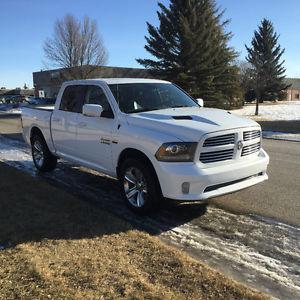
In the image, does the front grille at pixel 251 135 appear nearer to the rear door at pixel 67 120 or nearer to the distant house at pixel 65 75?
the rear door at pixel 67 120

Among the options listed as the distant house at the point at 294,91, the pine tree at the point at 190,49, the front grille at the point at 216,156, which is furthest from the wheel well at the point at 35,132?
the distant house at the point at 294,91

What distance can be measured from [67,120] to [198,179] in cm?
326

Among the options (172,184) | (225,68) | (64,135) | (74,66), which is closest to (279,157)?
(64,135)

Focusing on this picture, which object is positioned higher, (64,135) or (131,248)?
(64,135)

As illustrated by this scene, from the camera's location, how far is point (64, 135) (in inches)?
318

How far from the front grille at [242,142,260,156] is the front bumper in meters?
0.24

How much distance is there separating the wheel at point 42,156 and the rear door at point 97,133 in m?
1.58

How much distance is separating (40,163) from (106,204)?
3.05 metres

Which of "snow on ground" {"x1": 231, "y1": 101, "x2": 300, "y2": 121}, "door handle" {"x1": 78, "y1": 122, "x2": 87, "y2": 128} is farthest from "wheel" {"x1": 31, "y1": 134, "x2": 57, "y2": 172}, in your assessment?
"snow on ground" {"x1": 231, "y1": 101, "x2": 300, "y2": 121}

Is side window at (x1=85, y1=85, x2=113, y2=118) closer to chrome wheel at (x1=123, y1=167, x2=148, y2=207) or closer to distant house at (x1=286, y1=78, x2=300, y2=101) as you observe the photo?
chrome wheel at (x1=123, y1=167, x2=148, y2=207)

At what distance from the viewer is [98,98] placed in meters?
7.32

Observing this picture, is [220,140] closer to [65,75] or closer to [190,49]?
[190,49]

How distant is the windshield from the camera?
22.6 ft

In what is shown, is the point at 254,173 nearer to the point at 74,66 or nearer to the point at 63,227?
the point at 63,227
